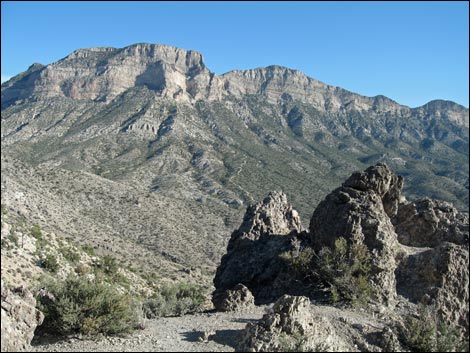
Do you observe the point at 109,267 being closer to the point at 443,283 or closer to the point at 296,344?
the point at 443,283

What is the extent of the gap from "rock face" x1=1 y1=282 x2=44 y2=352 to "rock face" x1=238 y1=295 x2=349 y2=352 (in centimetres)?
559

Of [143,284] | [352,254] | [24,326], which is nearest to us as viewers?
[24,326]

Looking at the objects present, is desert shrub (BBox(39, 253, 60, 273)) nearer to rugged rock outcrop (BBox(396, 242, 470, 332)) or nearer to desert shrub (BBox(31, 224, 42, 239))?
desert shrub (BBox(31, 224, 42, 239))

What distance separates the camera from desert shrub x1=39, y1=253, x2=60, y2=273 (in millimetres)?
30336

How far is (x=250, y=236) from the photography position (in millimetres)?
23250

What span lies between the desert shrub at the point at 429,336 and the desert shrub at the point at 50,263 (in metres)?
24.1

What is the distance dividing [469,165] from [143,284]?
192565 mm

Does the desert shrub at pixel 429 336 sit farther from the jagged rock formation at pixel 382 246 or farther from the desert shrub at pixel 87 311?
the desert shrub at pixel 87 311

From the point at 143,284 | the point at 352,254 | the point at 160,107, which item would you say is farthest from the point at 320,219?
the point at 160,107

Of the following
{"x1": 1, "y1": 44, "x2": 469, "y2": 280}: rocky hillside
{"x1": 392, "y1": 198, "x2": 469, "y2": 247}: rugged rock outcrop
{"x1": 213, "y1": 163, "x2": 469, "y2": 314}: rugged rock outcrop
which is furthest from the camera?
{"x1": 1, "y1": 44, "x2": 469, "y2": 280}: rocky hillside

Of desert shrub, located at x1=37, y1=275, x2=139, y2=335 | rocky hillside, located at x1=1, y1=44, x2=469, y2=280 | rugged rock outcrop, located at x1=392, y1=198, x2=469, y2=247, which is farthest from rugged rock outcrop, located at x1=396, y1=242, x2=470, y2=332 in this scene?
rocky hillside, located at x1=1, y1=44, x2=469, y2=280

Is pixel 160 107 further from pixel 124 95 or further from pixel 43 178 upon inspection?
pixel 43 178

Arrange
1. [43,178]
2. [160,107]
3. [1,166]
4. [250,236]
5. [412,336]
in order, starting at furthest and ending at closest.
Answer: [160,107], [43,178], [1,166], [250,236], [412,336]

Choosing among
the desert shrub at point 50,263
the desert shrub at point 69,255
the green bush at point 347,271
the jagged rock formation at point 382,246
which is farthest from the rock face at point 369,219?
the desert shrub at point 69,255
